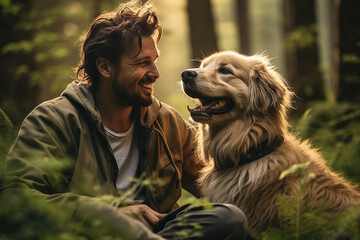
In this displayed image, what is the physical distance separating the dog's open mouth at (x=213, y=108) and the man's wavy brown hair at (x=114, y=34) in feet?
2.68

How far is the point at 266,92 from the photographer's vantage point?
159 inches

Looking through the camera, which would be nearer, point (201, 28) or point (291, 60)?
point (201, 28)

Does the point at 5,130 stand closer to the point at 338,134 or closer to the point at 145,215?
the point at 145,215

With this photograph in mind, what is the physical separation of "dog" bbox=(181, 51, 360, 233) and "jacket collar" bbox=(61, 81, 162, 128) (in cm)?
38

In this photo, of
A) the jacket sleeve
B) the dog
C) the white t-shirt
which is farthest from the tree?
the white t-shirt

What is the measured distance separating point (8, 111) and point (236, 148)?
2.95m

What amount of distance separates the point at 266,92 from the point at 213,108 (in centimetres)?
52

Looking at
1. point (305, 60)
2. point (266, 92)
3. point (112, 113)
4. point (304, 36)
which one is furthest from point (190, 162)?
point (305, 60)

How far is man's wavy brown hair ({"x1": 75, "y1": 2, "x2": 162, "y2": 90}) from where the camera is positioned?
13.7ft

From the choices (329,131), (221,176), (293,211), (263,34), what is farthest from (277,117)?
(263,34)

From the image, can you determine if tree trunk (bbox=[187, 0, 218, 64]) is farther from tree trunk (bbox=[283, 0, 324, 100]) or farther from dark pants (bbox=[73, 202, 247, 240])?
dark pants (bbox=[73, 202, 247, 240])

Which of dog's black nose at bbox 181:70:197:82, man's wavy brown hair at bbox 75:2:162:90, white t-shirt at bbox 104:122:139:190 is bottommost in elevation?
white t-shirt at bbox 104:122:139:190

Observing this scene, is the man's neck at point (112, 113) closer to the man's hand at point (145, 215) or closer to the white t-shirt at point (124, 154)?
the white t-shirt at point (124, 154)

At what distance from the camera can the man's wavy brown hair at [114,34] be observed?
4.18 m
